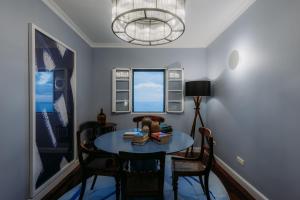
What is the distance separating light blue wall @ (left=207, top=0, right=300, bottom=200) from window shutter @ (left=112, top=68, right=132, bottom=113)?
2101mm

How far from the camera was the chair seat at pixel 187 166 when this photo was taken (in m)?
1.77

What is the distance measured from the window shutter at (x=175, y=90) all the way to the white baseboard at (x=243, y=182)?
1447mm

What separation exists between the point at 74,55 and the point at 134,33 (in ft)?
4.95

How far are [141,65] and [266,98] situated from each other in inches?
103

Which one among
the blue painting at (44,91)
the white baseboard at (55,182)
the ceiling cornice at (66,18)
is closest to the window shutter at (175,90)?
the ceiling cornice at (66,18)

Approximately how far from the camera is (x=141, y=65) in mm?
3791

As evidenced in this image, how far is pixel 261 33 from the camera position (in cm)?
193

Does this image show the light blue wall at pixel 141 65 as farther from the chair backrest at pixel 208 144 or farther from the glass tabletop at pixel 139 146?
the glass tabletop at pixel 139 146

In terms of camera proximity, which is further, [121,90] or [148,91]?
[148,91]

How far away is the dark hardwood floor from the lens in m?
2.05

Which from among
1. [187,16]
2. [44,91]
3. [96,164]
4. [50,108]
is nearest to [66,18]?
[44,91]

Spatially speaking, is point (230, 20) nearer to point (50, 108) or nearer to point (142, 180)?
point (142, 180)

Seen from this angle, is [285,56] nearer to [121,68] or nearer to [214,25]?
[214,25]

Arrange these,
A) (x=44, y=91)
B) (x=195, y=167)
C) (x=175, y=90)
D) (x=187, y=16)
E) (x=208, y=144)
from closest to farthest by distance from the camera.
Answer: (x=195, y=167)
(x=44, y=91)
(x=208, y=144)
(x=187, y=16)
(x=175, y=90)
